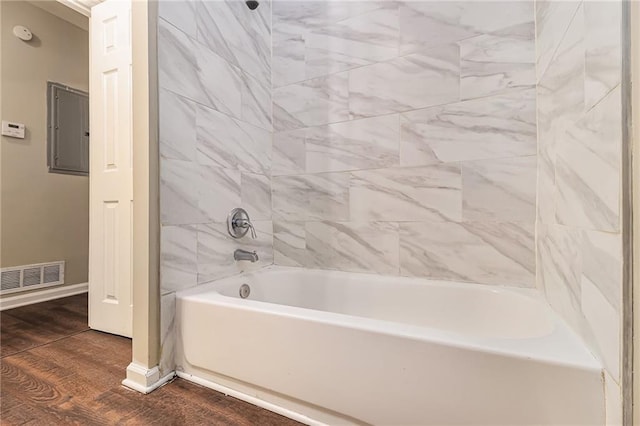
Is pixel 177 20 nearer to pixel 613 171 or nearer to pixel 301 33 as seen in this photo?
pixel 301 33

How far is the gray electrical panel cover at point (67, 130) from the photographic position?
→ 8.08ft

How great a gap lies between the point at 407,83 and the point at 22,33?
311 cm

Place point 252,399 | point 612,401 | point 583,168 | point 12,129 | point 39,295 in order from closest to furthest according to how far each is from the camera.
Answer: point 612,401 → point 583,168 → point 252,399 → point 12,129 → point 39,295

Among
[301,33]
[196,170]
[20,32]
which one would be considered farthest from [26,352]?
[20,32]

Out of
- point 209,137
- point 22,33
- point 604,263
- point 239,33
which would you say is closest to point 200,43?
point 239,33

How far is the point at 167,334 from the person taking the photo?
4.00ft

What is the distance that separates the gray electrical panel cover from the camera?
246 centimetres

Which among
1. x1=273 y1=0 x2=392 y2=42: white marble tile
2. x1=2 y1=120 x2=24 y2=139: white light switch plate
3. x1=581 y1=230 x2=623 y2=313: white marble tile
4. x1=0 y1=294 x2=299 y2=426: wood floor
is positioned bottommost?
x1=0 y1=294 x2=299 y2=426: wood floor

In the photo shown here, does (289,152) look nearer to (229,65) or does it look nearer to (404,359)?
(229,65)

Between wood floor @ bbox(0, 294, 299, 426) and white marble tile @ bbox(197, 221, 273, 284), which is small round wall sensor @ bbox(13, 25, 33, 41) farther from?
white marble tile @ bbox(197, 221, 273, 284)

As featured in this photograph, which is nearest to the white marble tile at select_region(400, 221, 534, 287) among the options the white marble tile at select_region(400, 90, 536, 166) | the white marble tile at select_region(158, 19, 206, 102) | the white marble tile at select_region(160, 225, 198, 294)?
the white marble tile at select_region(400, 90, 536, 166)

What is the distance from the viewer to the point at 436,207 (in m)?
1.45

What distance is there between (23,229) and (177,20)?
2.28 meters

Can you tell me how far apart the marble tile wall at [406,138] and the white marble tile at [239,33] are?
0.09 meters
